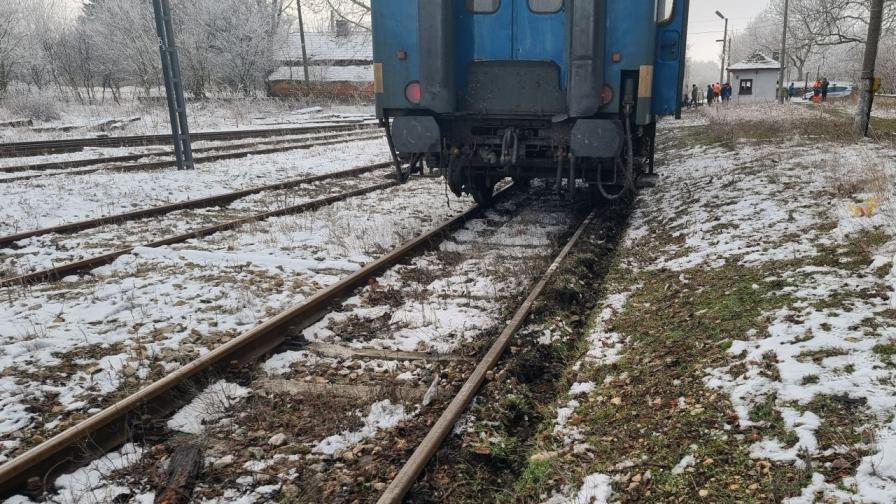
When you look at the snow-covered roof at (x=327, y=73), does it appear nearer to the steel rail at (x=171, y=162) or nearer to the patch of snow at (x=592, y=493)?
the steel rail at (x=171, y=162)

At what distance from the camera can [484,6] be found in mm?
7516

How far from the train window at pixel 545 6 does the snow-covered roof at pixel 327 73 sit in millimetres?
44342

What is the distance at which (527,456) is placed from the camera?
333 cm

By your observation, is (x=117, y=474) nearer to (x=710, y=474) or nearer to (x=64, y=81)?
(x=710, y=474)

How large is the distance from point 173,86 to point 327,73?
39733mm

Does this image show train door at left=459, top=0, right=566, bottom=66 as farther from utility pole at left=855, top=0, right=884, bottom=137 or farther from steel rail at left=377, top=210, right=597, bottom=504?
utility pole at left=855, top=0, right=884, bottom=137

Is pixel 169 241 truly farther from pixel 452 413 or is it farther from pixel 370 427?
pixel 452 413

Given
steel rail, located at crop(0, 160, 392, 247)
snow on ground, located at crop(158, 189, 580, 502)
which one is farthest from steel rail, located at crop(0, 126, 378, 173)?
snow on ground, located at crop(158, 189, 580, 502)

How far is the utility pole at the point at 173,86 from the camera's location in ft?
42.2

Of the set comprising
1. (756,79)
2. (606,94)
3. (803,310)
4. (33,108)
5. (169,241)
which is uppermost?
(756,79)

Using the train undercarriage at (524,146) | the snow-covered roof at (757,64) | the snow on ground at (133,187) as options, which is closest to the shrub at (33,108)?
the snow on ground at (133,187)

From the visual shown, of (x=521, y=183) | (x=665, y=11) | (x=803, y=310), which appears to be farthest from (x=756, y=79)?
(x=803, y=310)

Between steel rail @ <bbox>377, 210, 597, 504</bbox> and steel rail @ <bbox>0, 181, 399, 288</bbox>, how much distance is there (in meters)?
4.55

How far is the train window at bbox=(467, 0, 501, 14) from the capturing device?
7488mm
